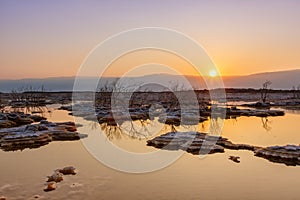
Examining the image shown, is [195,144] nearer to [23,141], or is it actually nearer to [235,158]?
[235,158]

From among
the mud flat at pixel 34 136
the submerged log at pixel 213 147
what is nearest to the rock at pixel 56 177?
the mud flat at pixel 34 136

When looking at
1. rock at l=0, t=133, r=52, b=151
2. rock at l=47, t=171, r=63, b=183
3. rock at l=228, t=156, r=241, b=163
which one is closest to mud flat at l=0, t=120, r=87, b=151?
rock at l=0, t=133, r=52, b=151

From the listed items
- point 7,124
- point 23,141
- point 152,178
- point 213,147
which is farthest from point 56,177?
point 7,124

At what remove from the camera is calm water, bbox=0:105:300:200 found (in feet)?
33.0

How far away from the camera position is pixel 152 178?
11922 millimetres

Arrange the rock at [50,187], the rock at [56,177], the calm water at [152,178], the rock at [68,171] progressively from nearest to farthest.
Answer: the calm water at [152,178] → the rock at [50,187] → the rock at [56,177] → the rock at [68,171]

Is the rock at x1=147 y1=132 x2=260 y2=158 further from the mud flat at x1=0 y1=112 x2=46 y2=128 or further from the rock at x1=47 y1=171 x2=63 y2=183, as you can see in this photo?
the mud flat at x1=0 y1=112 x2=46 y2=128

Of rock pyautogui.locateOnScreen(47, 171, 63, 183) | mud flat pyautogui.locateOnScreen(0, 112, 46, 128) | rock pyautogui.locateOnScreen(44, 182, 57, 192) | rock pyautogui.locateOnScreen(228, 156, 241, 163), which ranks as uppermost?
mud flat pyautogui.locateOnScreen(0, 112, 46, 128)

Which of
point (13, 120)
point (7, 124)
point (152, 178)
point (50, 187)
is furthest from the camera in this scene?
point (13, 120)

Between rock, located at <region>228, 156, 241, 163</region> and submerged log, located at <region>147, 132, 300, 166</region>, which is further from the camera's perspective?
submerged log, located at <region>147, 132, 300, 166</region>

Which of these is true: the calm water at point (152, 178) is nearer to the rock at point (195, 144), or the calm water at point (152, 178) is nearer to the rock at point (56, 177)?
the rock at point (56, 177)

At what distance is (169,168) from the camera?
43.5 feet

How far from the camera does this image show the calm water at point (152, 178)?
1005 cm

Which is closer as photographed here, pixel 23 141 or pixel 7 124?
pixel 23 141
